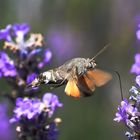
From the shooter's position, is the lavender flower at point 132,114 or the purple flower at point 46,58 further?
the purple flower at point 46,58

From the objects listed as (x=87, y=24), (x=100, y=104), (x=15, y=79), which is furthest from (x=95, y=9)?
(x=15, y=79)

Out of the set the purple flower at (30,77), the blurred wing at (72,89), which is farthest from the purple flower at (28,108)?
the blurred wing at (72,89)

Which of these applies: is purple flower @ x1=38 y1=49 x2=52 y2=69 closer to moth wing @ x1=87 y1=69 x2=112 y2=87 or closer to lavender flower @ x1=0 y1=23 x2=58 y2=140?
lavender flower @ x1=0 y1=23 x2=58 y2=140

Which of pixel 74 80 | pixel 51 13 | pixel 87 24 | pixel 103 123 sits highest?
pixel 51 13

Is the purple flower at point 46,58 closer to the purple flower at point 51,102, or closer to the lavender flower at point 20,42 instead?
the lavender flower at point 20,42

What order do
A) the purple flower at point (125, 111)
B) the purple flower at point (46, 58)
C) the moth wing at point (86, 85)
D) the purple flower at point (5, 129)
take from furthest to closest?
the purple flower at point (5, 129) → the purple flower at point (46, 58) → the moth wing at point (86, 85) → the purple flower at point (125, 111)

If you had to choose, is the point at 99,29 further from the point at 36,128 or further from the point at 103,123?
the point at 36,128

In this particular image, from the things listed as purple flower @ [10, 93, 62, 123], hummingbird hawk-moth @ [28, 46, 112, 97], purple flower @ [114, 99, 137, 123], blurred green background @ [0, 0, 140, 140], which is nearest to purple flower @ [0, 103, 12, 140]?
blurred green background @ [0, 0, 140, 140]
